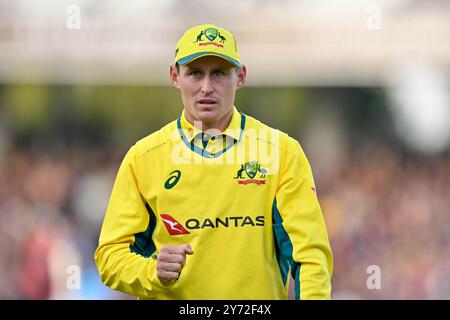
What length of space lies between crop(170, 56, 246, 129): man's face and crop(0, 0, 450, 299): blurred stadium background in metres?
3.88

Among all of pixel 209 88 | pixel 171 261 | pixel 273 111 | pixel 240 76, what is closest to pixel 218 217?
pixel 171 261

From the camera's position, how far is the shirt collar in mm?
3303

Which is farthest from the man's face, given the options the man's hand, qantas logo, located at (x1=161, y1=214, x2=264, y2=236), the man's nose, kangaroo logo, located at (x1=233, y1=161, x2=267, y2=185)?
the man's hand

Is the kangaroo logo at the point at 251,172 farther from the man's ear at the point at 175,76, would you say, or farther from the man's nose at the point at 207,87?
the man's ear at the point at 175,76

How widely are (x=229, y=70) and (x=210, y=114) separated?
192 millimetres

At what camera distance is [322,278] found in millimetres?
3037

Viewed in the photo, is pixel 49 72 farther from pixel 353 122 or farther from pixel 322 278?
pixel 322 278

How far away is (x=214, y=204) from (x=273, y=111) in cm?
437

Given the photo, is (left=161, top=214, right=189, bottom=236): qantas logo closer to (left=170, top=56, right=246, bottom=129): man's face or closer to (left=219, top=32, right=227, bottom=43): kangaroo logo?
(left=170, top=56, right=246, bottom=129): man's face

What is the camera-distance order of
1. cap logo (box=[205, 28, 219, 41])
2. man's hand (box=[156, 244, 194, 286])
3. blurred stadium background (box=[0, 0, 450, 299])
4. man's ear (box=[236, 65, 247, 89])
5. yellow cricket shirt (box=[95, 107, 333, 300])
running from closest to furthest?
1. man's hand (box=[156, 244, 194, 286])
2. yellow cricket shirt (box=[95, 107, 333, 300])
3. cap logo (box=[205, 28, 219, 41])
4. man's ear (box=[236, 65, 247, 89])
5. blurred stadium background (box=[0, 0, 450, 299])

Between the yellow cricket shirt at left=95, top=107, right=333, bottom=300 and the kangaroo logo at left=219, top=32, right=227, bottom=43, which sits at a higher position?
the kangaroo logo at left=219, top=32, right=227, bottom=43

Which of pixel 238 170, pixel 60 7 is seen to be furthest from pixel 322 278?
pixel 60 7

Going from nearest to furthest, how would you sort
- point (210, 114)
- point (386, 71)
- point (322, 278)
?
point (322, 278) → point (210, 114) → point (386, 71)

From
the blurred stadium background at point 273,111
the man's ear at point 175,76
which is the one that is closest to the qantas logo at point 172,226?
the man's ear at point 175,76
